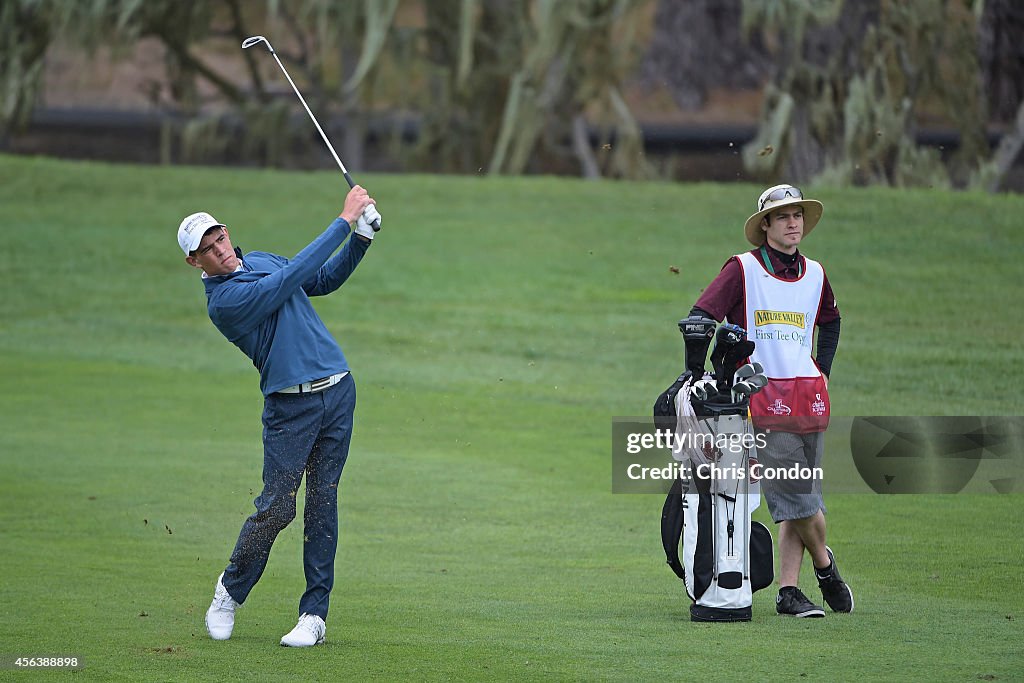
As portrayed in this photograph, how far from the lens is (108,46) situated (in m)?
24.7

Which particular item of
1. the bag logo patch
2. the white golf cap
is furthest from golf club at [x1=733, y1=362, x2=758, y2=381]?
the white golf cap

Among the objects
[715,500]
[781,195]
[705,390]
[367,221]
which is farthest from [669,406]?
[367,221]

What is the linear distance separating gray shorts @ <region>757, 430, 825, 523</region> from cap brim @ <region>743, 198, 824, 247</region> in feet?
3.05

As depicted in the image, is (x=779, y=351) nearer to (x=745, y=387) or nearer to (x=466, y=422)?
(x=745, y=387)

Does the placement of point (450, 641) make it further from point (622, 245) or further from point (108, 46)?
point (108, 46)

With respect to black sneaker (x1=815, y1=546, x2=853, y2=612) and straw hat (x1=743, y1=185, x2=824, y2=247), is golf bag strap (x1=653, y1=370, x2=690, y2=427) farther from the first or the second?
black sneaker (x1=815, y1=546, x2=853, y2=612)

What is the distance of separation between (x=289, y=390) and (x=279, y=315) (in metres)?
0.31

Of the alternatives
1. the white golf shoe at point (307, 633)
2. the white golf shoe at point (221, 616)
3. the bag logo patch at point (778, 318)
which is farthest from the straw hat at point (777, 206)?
the white golf shoe at point (221, 616)

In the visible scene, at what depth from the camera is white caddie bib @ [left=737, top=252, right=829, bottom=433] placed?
711 cm

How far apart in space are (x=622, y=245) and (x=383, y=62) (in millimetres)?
5636

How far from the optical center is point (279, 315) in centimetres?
655

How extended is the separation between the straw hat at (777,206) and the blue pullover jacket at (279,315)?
1937 mm

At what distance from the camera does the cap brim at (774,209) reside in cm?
717

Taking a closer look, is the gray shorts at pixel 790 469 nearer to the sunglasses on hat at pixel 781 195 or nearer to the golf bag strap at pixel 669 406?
the golf bag strap at pixel 669 406
